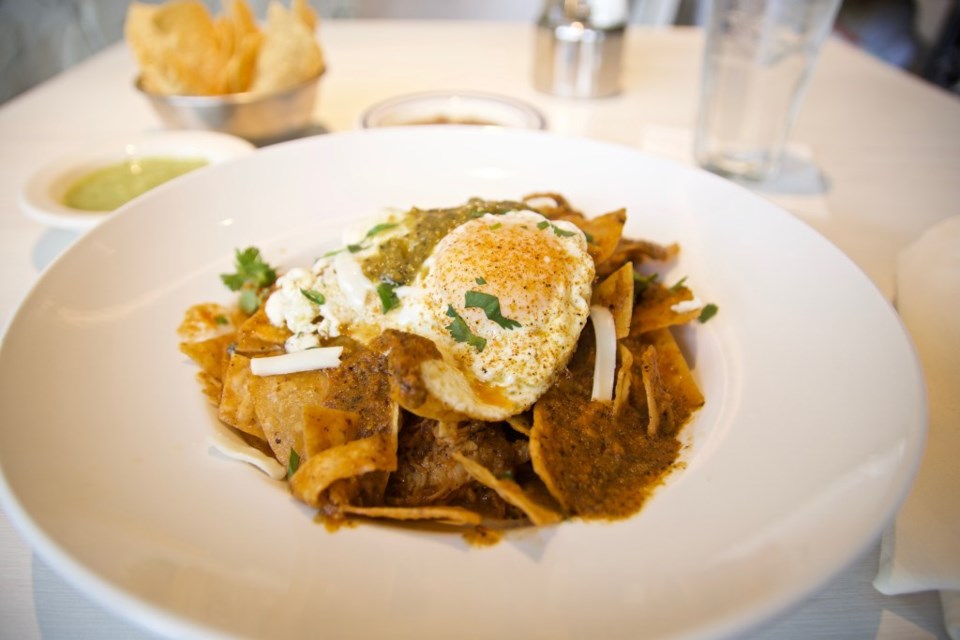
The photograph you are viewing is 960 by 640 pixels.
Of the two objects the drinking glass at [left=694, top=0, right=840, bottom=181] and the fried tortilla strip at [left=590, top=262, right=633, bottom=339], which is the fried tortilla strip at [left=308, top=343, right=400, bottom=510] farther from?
the drinking glass at [left=694, top=0, right=840, bottom=181]

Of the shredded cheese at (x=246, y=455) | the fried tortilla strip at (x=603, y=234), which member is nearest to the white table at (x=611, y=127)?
the shredded cheese at (x=246, y=455)

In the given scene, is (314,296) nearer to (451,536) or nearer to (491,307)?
(491,307)

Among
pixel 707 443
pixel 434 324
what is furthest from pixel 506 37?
pixel 707 443

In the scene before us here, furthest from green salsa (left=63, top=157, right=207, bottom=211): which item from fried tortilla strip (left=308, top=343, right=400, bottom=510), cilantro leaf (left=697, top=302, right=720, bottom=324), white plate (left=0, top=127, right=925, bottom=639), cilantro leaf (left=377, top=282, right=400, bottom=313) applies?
cilantro leaf (left=697, top=302, right=720, bottom=324)

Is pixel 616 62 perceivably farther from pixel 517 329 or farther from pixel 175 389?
pixel 175 389

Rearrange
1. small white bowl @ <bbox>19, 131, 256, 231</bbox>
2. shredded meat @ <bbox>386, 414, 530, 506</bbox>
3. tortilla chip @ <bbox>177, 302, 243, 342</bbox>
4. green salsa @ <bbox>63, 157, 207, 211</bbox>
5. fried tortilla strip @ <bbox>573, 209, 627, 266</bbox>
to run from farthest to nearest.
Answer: green salsa @ <bbox>63, 157, 207, 211</bbox> → small white bowl @ <bbox>19, 131, 256, 231</bbox> → fried tortilla strip @ <bbox>573, 209, 627, 266</bbox> → tortilla chip @ <bbox>177, 302, 243, 342</bbox> → shredded meat @ <bbox>386, 414, 530, 506</bbox>

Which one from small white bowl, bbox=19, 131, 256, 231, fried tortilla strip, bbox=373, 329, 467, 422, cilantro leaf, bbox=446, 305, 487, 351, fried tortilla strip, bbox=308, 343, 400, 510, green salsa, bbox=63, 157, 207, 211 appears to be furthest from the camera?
green salsa, bbox=63, 157, 207, 211

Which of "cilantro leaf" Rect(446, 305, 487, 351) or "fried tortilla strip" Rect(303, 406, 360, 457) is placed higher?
"cilantro leaf" Rect(446, 305, 487, 351)

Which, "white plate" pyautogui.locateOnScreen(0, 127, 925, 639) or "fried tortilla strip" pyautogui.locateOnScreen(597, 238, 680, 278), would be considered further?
"fried tortilla strip" pyautogui.locateOnScreen(597, 238, 680, 278)
